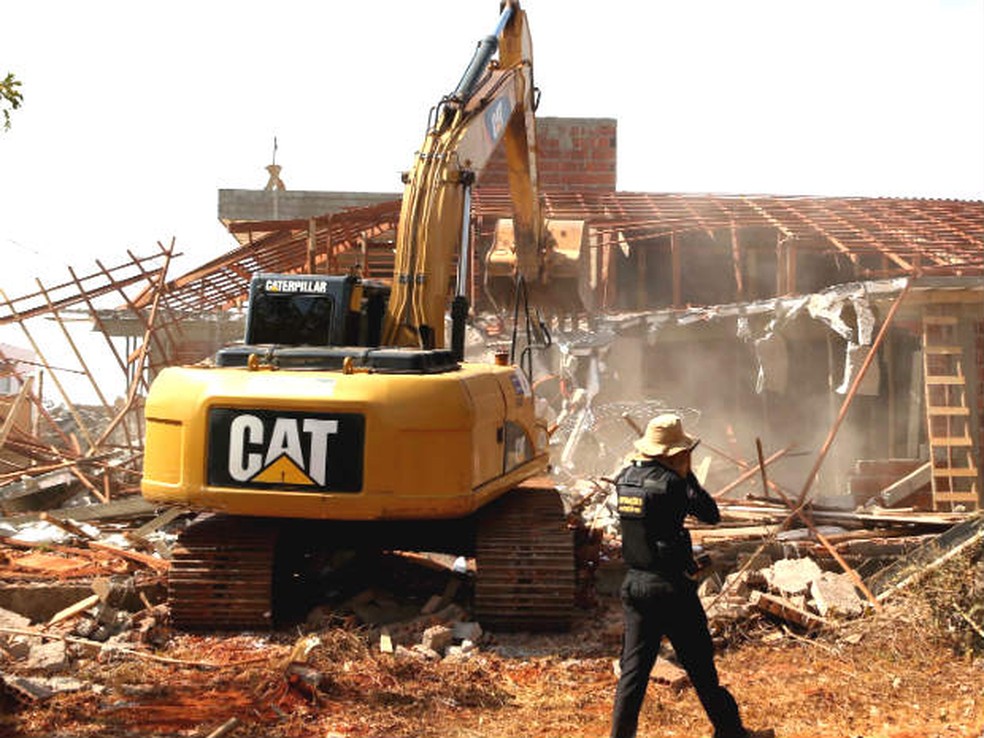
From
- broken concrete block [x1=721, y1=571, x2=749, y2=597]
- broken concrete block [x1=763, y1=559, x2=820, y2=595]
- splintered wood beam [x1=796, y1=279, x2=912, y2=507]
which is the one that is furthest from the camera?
splintered wood beam [x1=796, y1=279, x2=912, y2=507]

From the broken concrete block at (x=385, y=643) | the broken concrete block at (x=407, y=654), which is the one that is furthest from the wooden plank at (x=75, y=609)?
the broken concrete block at (x=407, y=654)

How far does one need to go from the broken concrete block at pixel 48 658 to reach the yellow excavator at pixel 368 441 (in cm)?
→ 94

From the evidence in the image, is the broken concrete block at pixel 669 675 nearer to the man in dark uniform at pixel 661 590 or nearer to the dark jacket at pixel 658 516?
the man in dark uniform at pixel 661 590

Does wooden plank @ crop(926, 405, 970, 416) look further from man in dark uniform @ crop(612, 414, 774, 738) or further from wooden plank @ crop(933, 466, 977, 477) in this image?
man in dark uniform @ crop(612, 414, 774, 738)

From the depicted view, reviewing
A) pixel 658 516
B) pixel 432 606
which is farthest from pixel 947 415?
pixel 658 516

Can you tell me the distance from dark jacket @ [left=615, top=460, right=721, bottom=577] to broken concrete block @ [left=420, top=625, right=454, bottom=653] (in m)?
2.34

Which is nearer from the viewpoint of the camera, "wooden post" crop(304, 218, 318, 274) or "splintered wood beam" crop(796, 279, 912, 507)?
"splintered wood beam" crop(796, 279, 912, 507)

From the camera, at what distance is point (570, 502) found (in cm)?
1207

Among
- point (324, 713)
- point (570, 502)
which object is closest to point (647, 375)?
point (570, 502)

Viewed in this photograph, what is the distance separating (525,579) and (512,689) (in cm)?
118

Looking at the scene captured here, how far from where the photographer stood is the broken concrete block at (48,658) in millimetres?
6438

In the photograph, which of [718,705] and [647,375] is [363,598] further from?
[647,375]

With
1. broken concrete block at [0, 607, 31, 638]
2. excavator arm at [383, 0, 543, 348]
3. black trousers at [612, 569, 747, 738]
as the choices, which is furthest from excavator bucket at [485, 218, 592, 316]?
black trousers at [612, 569, 747, 738]

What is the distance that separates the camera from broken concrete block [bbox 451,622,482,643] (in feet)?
24.3
